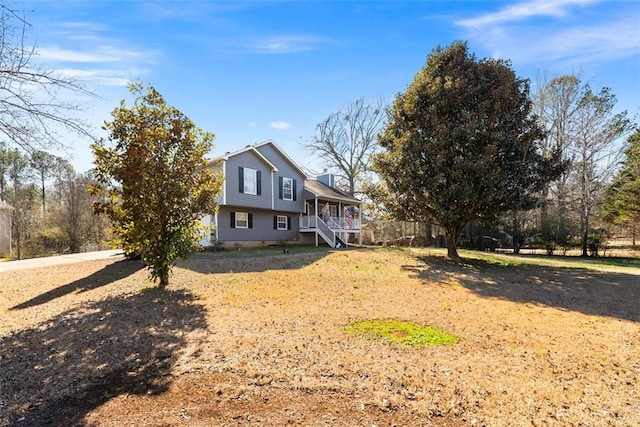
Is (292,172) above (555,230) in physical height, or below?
above

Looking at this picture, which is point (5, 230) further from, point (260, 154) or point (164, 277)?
point (164, 277)

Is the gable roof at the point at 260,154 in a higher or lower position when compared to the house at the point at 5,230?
higher

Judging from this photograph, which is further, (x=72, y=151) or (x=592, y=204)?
(x=592, y=204)

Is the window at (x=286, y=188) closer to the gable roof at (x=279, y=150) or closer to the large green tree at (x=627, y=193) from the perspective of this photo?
the gable roof at (x=279, y=150)

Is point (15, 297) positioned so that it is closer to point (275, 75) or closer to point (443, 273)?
point (275, 75)

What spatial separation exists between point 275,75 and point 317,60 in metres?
1.86

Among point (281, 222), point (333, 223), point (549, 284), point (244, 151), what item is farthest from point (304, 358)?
point (281, 222)

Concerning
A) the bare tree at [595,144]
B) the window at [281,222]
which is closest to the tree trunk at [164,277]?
the window at [281,222]

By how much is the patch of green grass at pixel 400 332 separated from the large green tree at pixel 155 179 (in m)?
4.96

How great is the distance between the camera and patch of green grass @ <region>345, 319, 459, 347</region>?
17.5 ft

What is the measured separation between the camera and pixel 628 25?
31.6 feet

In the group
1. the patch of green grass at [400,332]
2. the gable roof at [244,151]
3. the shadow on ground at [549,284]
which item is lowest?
the shadow on ground at [549,284]

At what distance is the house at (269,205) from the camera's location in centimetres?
1945

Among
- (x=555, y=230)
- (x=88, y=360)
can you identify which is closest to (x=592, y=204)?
(x=555, y=230)
